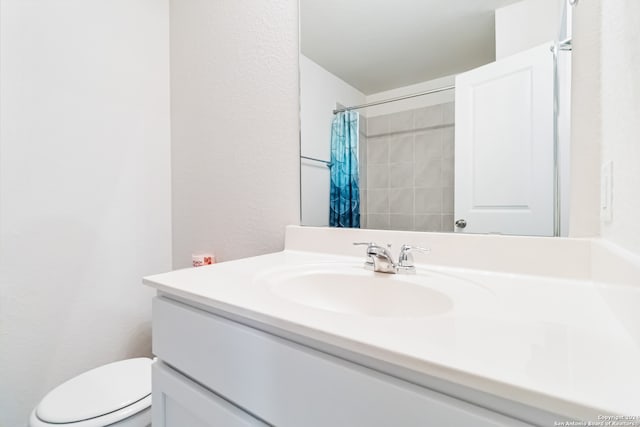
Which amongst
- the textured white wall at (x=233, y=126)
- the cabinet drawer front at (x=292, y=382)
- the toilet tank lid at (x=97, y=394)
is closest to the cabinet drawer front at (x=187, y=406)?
the cabinet drawer front at (x=292, y=382)

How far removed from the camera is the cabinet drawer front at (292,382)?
329 mm

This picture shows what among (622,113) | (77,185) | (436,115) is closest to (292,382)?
(622,113)

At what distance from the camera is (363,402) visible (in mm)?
365

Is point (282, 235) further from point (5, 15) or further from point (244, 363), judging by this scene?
point (5, 15)

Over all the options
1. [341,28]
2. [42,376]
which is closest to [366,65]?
[341,28]

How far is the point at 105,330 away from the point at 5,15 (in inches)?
49.7

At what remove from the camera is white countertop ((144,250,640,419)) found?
267mm

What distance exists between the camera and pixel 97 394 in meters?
0.91

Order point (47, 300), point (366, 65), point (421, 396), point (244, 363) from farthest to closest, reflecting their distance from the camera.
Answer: point (47, 300) < point (366, 65) < point (244, 363) < point (421, 396)

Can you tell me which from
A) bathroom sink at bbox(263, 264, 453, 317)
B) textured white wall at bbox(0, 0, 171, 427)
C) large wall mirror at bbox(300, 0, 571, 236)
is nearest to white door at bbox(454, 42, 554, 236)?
large wall mirror at bbox(300, 0, 571, 236)

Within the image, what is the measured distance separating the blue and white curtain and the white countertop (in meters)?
0.50

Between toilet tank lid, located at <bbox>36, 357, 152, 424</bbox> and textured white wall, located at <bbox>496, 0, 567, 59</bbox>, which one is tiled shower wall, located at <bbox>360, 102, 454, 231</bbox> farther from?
toilet tank lid, located at <bbox>36, 357, 152, 424</bbox>

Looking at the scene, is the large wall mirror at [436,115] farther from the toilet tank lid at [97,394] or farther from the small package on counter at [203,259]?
the toilet tank lid at [97,394]

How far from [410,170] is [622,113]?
49 centimetres
